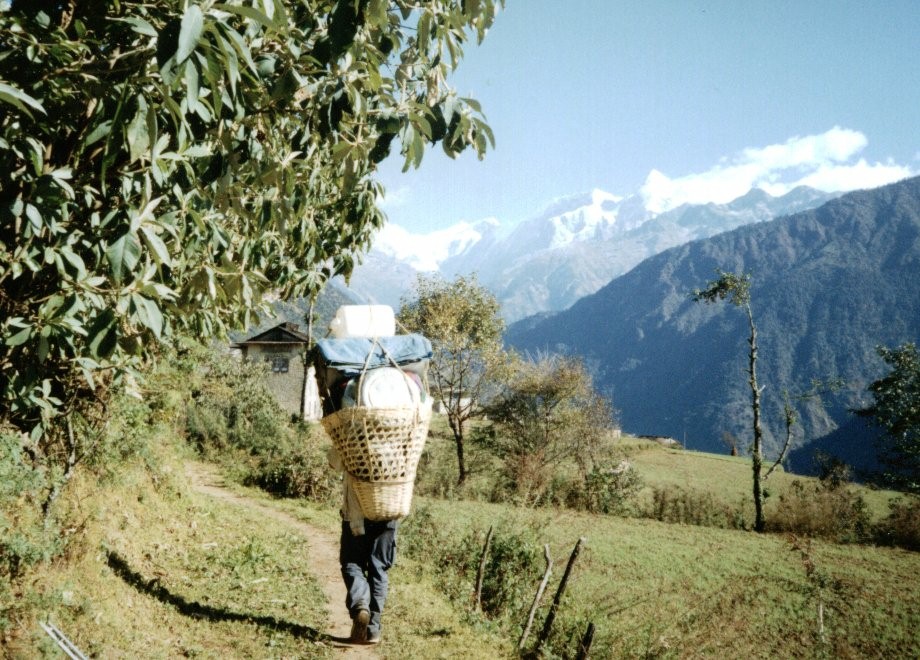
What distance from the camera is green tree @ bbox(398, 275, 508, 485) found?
28.5 metres

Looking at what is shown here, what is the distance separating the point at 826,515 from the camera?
82.8 ft

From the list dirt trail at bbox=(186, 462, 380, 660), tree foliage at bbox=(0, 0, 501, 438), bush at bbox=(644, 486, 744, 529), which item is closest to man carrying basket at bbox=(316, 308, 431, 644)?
dirt trail at bbox=(186, 462, 380, 660)

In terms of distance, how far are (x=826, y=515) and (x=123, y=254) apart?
1233 inches

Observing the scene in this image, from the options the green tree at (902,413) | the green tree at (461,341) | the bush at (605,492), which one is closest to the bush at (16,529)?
the bush at (605,492)

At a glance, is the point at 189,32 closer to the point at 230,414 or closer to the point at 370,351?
the point at 370,351

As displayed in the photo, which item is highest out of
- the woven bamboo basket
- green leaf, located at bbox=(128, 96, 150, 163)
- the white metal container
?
green leaf, located at bbox=(128, 96, 150, 163)

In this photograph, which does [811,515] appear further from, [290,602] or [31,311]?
[31,311]

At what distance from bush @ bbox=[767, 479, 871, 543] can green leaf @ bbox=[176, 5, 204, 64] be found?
30.9m

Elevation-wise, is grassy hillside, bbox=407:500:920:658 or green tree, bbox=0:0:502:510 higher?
green tree, bbox=0:0:502:510

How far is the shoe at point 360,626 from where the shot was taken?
388cm

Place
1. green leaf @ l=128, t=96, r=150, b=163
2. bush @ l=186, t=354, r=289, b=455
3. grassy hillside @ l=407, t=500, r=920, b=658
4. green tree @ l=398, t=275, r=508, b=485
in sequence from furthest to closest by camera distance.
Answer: green tree @ l=398, t=275, r=508, b=485 < bush @ l=186, t=354, r=289, b=455 < grassy hillside @ l=407, t=500, r=920, b=658 < green leaf @ l=128, t=96, r=150, b=163

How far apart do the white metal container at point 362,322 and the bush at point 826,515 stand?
28.8 m

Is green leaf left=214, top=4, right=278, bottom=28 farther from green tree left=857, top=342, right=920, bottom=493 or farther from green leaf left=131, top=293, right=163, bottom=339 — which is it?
green tree left=857, top=342, right=920, bottom=493

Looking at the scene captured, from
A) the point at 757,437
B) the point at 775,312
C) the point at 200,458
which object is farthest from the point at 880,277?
the point at 200,458
